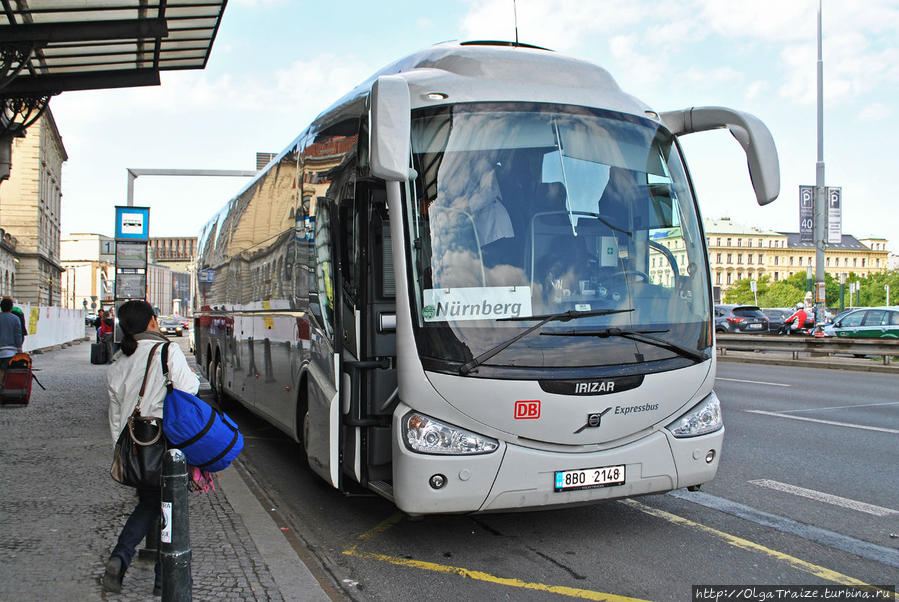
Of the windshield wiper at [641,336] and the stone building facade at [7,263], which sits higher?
the stone building facade at [7,263]

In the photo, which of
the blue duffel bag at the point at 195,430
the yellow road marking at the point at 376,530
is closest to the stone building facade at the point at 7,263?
the yellow road marking at the point at 376,530

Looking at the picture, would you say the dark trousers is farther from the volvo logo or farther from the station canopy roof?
the station canopy roof

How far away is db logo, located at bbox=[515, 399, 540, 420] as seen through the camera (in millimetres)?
4963

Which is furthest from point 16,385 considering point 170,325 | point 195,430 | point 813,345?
point 170,325

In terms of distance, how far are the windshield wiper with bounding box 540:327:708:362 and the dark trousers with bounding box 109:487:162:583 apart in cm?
241

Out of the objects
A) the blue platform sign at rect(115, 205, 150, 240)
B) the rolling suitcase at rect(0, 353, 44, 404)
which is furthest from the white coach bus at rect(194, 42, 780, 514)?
the blue platform sign at rect(115, 205, 150, 240)

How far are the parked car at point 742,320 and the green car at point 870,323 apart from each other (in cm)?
909

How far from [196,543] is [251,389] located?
450 centimetres

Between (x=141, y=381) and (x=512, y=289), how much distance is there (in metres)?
2.20

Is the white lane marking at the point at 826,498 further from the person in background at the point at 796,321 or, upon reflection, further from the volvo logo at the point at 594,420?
the person in background at the point at 796,321

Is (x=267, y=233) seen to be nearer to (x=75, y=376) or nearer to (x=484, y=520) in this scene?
(x=484, y=520)

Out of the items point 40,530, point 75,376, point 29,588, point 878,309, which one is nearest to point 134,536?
point 29,588

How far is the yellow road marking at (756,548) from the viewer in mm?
4687

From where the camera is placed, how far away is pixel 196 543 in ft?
17.5
